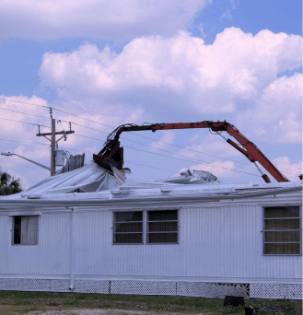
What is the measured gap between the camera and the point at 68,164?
2130 cm

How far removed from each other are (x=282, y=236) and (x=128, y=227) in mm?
4487

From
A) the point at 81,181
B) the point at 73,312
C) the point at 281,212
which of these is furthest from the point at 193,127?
the point at 73,312

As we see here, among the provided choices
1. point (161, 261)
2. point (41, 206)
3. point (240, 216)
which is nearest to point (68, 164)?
point (41, 206)

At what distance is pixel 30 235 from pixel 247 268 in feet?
22.9

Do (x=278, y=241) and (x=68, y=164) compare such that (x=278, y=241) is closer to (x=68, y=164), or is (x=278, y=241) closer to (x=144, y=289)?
(x=144, y=289)

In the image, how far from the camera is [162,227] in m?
15.6

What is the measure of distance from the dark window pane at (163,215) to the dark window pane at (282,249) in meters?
2.74

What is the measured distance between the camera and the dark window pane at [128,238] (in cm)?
1581

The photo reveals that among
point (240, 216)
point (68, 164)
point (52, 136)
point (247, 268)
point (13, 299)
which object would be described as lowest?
point (13, 299)

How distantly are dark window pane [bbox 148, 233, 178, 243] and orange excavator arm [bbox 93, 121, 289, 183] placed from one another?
4712 millimetres

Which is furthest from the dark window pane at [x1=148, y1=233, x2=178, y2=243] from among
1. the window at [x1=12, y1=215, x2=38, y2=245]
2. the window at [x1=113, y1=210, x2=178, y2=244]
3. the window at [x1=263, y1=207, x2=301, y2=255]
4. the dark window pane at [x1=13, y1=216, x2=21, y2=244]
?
the dark window pane at [x1=13, y1=216, x2=21, y2=244]

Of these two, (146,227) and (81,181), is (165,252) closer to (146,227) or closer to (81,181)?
(146,227)

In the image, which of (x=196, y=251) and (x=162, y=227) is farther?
(x=162, y=227)

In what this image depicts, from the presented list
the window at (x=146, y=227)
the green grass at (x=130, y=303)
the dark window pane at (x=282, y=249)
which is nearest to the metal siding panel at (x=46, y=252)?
the green grass at (x=130, y=303)
